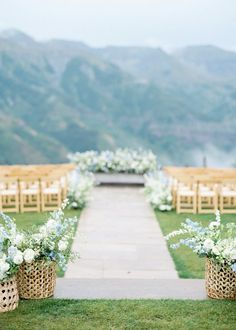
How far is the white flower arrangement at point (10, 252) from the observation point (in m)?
5.39

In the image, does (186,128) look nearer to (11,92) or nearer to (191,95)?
(191,95)

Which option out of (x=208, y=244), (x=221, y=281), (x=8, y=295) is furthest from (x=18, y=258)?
(x=221, y=281)

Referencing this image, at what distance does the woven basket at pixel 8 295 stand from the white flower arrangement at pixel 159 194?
24.6 feet

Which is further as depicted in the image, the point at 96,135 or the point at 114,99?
the point at 114,99

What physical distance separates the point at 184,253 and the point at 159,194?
447 cm

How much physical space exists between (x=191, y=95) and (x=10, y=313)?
181860mm

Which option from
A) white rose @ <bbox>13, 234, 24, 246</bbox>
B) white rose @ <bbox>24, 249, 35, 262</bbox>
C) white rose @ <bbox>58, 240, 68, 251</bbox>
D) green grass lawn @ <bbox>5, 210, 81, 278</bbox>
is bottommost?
green grass lawn @ <bbox>5, 210, 81, 278</bbox>

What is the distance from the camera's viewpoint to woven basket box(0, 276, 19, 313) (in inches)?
217

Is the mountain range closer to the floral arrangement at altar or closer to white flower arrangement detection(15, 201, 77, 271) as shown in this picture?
the floral arrangement at altar

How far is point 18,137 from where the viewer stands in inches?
4397

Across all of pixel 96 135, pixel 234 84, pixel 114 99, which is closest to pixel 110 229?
pixel 96 135

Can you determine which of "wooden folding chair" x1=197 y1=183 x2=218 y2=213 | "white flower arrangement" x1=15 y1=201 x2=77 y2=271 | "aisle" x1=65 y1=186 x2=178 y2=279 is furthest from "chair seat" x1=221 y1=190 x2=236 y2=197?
"white flower arrangement" x1=15 y1=201 x2=77 y2=271

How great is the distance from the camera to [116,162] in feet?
59.4

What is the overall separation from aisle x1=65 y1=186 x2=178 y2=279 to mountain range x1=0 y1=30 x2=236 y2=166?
94.6 m
